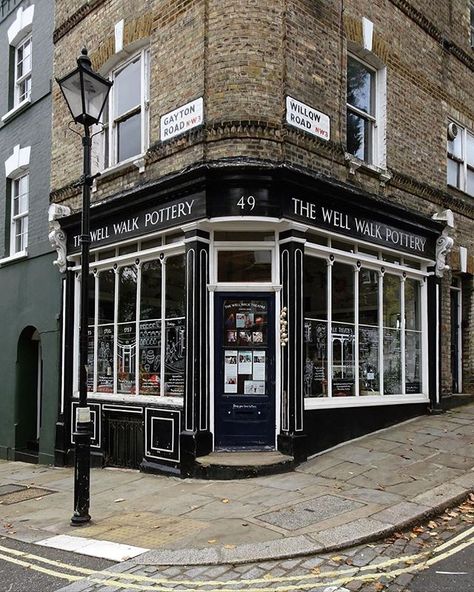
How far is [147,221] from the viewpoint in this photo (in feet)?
33.3

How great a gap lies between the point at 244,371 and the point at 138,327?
2.34 m

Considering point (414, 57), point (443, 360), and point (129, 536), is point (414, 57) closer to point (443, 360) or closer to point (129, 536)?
point (443, 360)

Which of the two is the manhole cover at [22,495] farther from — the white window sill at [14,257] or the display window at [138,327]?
the white window sill at [14,257]

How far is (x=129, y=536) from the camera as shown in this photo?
20.9 ft

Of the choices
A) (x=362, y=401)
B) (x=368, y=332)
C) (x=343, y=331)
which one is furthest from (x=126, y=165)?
(x=362, y=401)

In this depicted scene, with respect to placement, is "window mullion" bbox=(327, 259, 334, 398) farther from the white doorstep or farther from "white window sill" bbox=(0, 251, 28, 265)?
"white window sill" bbox=(0, 251, 28, 265)

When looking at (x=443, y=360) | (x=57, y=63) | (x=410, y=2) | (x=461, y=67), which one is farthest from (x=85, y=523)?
(x=461, y=67)

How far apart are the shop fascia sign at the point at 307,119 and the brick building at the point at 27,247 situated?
5797 mm

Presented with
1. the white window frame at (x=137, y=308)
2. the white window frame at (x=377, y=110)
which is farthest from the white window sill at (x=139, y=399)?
the white window frame at (x=377, y=110)

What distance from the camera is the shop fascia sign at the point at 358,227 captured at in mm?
9352

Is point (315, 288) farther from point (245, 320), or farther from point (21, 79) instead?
point (21, 79)

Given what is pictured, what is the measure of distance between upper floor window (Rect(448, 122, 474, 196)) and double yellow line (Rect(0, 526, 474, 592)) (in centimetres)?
974

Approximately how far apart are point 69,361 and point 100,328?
38.0 inches

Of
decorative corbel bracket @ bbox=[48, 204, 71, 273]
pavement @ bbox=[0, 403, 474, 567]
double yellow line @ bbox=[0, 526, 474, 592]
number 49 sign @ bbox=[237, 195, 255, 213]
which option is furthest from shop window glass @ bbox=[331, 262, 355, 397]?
decorative corbel bracket @ bbox=[48, 204, 71, 273]
